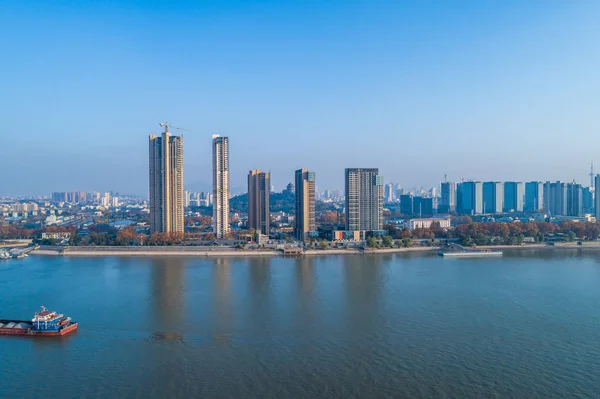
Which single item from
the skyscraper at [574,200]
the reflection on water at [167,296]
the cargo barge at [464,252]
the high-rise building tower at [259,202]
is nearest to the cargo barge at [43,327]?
the reflection on water at [167,296]

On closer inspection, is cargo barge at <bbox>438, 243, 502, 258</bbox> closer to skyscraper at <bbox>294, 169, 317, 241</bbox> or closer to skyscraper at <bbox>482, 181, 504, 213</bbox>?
skyscraper at <bbox>294, 169, 317, 241</bbox>

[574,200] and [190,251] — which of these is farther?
[574,200]

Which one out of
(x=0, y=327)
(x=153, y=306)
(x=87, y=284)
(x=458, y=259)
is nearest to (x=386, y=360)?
(x=153, y=306)

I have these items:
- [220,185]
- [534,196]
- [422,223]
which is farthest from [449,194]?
[220,185]

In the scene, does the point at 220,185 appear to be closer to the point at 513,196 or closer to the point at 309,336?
the point at 309,336

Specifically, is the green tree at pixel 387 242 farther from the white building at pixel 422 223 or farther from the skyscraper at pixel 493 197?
the skyscraper at pixel 493 197

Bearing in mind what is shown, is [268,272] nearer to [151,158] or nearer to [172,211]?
[172,211]

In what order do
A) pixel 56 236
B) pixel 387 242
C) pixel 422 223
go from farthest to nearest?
1. pixel 422 223
2. pixel 56 236
3. pixel 387 242
